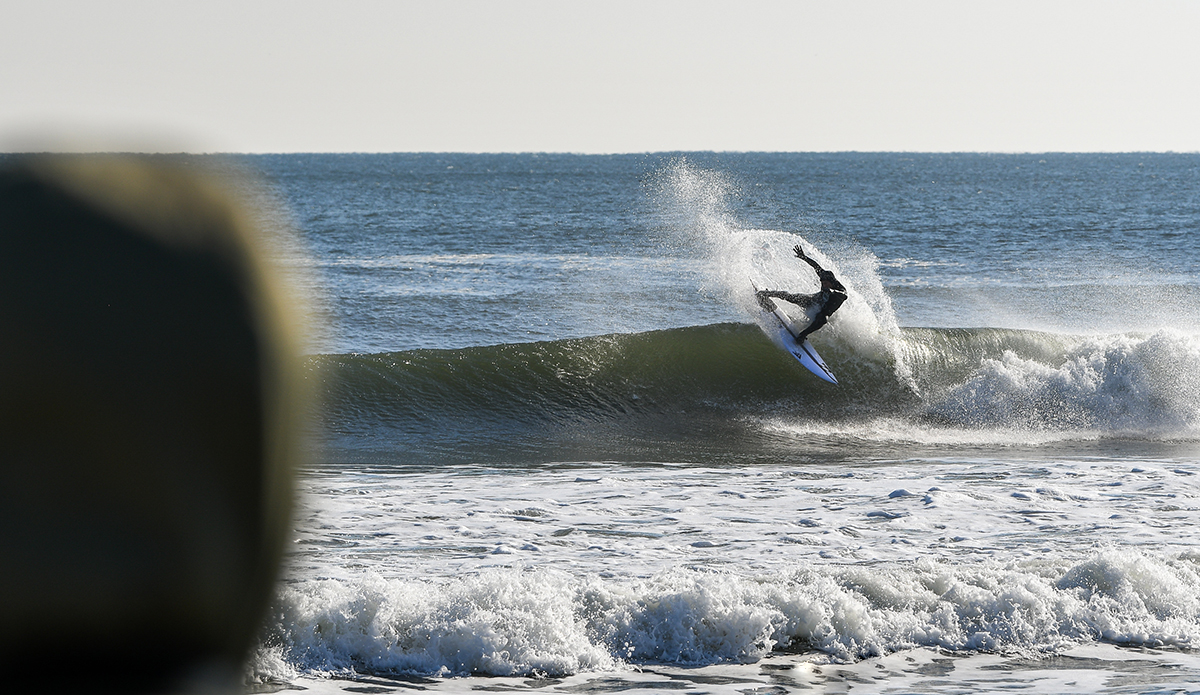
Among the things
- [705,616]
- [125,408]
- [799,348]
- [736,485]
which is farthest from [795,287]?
[125,408]

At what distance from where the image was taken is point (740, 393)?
680 inches

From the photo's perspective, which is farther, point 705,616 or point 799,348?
point 799,348

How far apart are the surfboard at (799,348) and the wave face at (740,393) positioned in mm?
345

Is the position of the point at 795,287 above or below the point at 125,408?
below

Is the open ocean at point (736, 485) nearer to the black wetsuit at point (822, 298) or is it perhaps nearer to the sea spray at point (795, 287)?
the sea spray at point (795, 287)

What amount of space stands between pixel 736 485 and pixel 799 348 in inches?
255

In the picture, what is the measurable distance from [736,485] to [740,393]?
21.7 feet

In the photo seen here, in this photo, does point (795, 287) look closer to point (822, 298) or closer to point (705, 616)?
point (822, 298)

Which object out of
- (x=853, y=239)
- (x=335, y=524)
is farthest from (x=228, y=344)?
(x=853, y=239)

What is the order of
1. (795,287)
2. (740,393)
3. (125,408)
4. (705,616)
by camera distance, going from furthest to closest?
(795,287) → (740,393) → (705,616) → (125,408)

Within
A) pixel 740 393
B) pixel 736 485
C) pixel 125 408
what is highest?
pixel 125 408

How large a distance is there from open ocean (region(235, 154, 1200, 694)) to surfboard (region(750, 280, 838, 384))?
33cm

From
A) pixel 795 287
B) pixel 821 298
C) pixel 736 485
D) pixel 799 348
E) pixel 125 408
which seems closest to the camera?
pixel 125 408

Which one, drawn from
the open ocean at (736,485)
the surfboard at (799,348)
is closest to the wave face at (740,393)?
the open ocean at (736,485)
